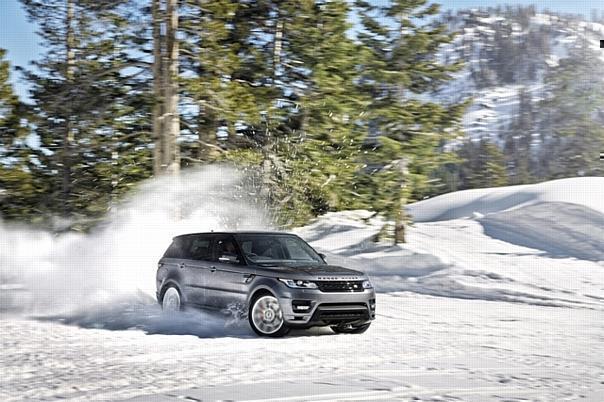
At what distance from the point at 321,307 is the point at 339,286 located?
0.46m

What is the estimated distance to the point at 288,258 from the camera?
12.6m

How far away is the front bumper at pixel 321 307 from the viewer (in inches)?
441

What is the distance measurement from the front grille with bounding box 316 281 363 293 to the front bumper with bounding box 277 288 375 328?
57mm

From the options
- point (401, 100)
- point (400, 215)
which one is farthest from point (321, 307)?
point (401, 100)

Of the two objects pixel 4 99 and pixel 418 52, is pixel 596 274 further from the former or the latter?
pixel 4 99

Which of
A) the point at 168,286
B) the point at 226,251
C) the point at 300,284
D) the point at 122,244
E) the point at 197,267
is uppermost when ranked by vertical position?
Result: the point at 226,251

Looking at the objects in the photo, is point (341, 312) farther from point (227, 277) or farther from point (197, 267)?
point (197, 267)

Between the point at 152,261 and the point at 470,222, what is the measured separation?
15.4 metres

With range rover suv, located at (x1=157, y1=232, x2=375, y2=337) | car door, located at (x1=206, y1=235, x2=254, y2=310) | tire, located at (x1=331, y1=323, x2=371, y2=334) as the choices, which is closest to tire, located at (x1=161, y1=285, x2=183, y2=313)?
range rover suv, located at (x1=157, y1=232, x2=375, y2=337)

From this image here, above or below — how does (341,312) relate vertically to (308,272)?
below

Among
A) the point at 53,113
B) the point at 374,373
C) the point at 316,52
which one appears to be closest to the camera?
the point at 374,373

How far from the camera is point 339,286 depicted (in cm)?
1155

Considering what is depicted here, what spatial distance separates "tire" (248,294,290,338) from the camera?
11328 mm

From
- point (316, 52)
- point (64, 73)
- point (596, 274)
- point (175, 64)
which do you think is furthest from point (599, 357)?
point (64, 73)
